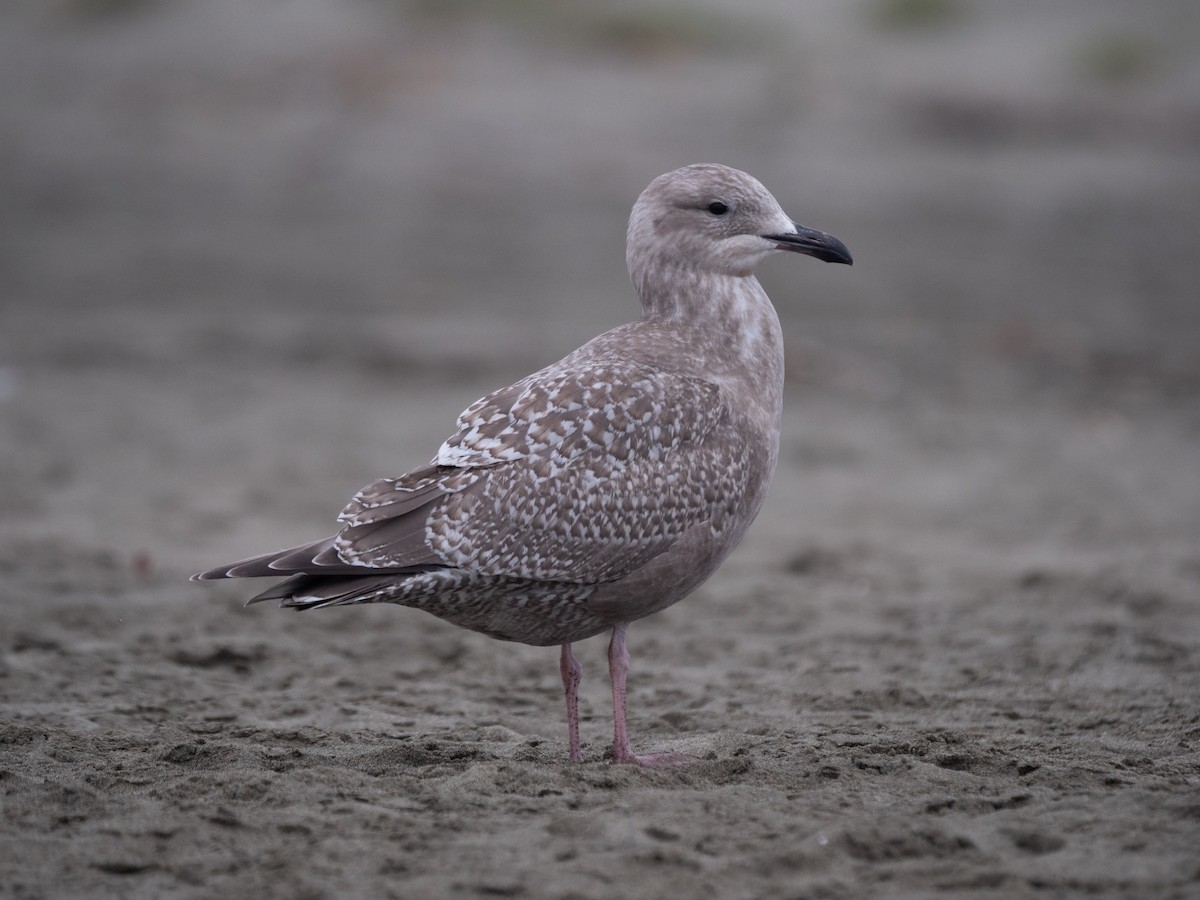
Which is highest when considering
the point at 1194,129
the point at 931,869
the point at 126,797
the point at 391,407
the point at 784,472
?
the point at 1194,129

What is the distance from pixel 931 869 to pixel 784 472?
6.46m

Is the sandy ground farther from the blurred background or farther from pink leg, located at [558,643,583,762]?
pink leg, located at [558,643,583,762]

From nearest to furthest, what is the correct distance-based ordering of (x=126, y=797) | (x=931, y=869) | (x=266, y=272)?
1. (x=931, y=869)
2. (x=126, y=797)
3. (x=266, y=272)

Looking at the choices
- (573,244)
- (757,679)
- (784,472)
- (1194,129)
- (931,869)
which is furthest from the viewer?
(1194,129)

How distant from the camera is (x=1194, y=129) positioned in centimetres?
2094

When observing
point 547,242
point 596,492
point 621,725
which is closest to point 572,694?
point 621,725

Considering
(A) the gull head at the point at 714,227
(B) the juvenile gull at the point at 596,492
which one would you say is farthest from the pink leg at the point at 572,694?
(A) the gull head at the point at 714,227

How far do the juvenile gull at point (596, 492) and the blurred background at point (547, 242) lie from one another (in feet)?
10.7

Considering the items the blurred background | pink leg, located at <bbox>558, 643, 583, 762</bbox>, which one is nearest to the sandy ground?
the blurred background

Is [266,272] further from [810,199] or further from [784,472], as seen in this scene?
[784,472]

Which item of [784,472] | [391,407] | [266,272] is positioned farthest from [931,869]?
[266,272]

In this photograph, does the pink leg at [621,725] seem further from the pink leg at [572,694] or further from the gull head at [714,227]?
the gull head at [714,227]

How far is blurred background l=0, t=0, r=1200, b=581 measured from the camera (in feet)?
32.8

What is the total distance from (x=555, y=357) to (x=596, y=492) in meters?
7.76
